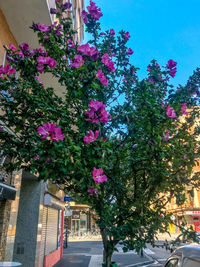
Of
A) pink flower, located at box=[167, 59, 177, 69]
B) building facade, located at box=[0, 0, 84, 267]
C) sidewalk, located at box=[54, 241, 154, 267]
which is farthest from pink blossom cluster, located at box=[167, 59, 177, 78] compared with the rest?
sidewalk, located at box=[54, 241, 154, 267]

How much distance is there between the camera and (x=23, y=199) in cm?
815

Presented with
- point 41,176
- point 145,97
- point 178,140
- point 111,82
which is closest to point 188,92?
point 178,140

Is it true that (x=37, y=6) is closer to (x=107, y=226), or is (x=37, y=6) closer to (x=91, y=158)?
(x=91, y=158)

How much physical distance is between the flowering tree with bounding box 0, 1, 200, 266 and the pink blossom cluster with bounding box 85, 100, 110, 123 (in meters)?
0.01

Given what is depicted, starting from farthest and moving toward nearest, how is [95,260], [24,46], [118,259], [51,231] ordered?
[118,259]
[95,260]
[51,231]
[24,46]

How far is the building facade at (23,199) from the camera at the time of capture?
19.1 feet

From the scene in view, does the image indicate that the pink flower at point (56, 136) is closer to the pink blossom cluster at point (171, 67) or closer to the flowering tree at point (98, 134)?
the flowering tree at point (98, 134)

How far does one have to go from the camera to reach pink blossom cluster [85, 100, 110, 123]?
8.63ft

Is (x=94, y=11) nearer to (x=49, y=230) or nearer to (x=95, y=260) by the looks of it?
(x=49, y=230)

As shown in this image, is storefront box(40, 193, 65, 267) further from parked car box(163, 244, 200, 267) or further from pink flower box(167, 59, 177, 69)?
pink flower box(167, 59, 177, 69)

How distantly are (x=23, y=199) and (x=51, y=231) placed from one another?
12.2 feet

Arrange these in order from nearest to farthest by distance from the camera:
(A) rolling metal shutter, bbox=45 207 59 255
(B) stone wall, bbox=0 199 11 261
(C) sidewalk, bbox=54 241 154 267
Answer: (B) stone wall, bbox=0 199 11 261
(A) rolling metal shutter, bbox=45 207 59 255
(C) sidewalk, bbox=54 241 154 267

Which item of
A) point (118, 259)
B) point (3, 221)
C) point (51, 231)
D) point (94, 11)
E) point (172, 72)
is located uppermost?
point (94, 11)

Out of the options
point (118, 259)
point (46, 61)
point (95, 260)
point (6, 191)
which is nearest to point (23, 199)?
point (6, 191)
